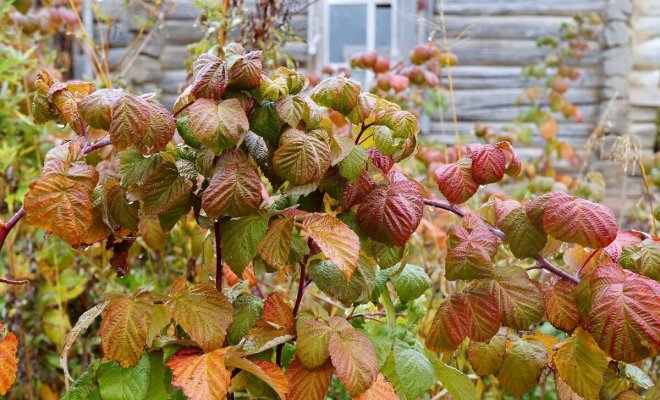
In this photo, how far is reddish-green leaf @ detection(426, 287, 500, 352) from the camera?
0.87 meters

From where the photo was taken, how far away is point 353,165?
80 centimetres

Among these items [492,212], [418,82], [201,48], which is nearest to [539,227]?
[492,212]

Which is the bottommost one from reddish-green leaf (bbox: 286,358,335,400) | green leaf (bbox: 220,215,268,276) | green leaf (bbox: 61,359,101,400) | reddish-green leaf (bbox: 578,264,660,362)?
green leaf (bbox: 61,359,101,400)

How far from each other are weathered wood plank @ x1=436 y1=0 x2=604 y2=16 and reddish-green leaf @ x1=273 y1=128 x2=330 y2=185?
13.6 feet

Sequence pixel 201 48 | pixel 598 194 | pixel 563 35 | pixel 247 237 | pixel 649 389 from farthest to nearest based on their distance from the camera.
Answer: pixel 563 35 < pixel 598 194 < pixel 201 48 < pixel 649 389 < pixel 247 237

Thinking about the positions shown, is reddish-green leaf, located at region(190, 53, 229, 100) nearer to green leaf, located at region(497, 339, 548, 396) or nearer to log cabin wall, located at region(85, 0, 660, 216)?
green leaf, located at region(497, 339, 548, 396)

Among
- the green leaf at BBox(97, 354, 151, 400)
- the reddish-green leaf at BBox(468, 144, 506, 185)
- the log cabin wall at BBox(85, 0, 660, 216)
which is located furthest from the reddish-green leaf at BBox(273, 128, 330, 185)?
the log cabin wall at BBox(85, 0, 660, 216)

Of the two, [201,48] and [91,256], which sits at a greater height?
[201,48]

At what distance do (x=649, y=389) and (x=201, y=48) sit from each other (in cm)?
151

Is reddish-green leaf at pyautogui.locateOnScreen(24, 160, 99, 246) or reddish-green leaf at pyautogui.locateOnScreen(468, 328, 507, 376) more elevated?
reddish-green leaf at pyautogui.locateOnScreen(24, 160, 99, 246)

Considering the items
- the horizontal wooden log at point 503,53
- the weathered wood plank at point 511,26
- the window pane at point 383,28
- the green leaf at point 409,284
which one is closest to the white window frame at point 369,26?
the window pane at point 383,28

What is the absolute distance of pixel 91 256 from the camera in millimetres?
1993

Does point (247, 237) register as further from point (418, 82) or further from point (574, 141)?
point (574, 141)

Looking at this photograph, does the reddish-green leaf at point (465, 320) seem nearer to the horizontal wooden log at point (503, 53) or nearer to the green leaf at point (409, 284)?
the green leaf at point (409, 284)
